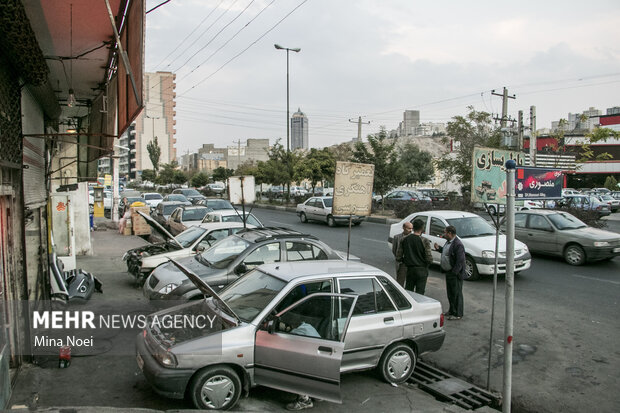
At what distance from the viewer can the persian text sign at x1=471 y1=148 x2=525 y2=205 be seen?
5.48m

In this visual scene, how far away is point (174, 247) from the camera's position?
1083 centimetres

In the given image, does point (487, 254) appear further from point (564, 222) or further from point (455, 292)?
point (564, 222)

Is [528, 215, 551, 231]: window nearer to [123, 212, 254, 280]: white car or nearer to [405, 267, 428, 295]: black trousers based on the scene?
[405, 267, 428, 295]: black trousers

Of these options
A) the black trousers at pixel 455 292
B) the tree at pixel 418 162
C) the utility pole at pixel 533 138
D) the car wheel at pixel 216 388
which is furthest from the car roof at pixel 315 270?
the tree at pixel 418 162

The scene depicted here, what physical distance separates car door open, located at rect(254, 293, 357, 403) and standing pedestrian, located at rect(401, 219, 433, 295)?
3.42 metres

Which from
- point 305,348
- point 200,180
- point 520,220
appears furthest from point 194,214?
point 200,180

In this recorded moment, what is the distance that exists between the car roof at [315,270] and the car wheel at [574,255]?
30.8ft

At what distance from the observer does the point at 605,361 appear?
6281 mm

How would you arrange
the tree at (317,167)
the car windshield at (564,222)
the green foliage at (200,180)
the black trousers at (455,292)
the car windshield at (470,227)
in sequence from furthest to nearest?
the green foliage at (200,180) < the tree at (317,167) < the car windshield at (564,222) < the car windshield at (470,227) < the black trousers at (455,292)

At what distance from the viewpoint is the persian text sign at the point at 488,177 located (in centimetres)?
548

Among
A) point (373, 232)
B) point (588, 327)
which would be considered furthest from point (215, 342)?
point (373, 232)

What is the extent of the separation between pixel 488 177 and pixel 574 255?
8952 mm

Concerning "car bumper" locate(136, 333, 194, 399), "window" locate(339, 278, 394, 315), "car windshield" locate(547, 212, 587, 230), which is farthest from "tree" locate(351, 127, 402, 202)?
"car bumper" locate(136, 333, 194, 399)

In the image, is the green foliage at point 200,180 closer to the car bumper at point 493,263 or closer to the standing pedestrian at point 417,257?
the car bumper at point 493,263
